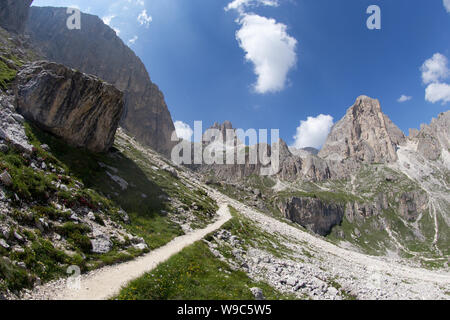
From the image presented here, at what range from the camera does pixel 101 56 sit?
578 feet

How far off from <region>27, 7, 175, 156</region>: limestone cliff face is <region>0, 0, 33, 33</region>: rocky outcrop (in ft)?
91.7

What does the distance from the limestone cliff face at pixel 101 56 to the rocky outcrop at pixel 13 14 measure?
27.9m

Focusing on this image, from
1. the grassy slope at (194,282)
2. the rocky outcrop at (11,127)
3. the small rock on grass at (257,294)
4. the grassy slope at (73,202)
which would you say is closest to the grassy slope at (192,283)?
the grassy slope at (194,282)

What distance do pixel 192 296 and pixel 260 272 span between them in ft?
32.5

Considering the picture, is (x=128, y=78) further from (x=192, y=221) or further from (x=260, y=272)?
(x=260, y=272)

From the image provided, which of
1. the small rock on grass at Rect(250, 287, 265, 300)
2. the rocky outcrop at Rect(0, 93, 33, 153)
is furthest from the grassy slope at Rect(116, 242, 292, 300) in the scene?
the rocky outcrop at Rect(0, 93, 33, 153)

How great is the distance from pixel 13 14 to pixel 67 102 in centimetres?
13759

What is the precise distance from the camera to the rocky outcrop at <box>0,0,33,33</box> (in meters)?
114

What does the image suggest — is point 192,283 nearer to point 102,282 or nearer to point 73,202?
point 102,282

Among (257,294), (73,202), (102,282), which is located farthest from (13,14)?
(257,294)

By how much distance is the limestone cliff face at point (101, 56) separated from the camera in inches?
6462

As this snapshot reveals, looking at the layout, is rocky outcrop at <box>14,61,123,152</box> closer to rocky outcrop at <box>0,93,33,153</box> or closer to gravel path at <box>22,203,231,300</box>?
rocky outcrop at <box>0,93,33,153</box>
